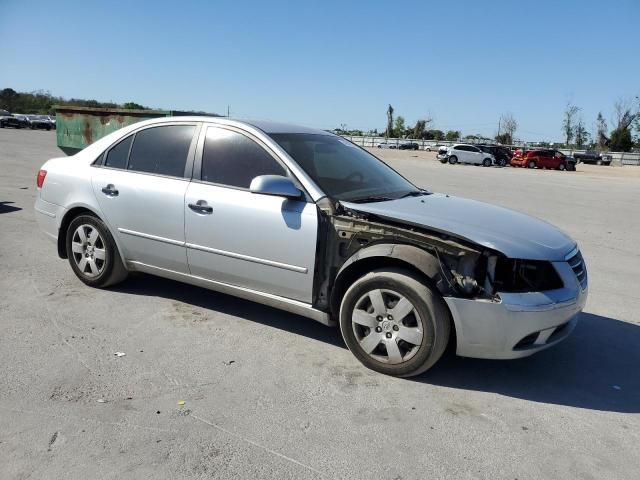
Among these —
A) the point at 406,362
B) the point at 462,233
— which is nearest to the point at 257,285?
the point at 406,362

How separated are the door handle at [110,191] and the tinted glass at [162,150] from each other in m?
0.22

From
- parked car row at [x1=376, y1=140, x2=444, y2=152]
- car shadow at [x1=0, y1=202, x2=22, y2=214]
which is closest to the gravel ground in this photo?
car shadow at [x1=0, y1=202, x2=22, y2=214]

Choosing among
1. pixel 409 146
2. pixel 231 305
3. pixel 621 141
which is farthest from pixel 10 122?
pixel 621 141

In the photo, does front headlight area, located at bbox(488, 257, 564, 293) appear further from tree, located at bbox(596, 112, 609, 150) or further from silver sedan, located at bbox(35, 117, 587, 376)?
tree, located at bbox(596, 112, 609, 150)

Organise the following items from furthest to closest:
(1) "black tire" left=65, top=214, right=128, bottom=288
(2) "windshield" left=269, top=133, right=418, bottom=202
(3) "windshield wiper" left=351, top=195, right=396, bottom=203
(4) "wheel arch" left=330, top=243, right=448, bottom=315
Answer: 1. (1) "black tire" left=65, top=214, right=128, bottom=288
2. (2) "windshield" left=269, top=133, right=418, bottom=202
3. (3) "windshield wiper" left=351, top=195, right=396, bottom=203
4. (4) "wheel arch" left=330, top=243, right=448, bottom=315

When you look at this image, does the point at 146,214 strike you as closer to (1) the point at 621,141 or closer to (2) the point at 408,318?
(2) the point at 408,318

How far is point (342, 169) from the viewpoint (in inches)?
179

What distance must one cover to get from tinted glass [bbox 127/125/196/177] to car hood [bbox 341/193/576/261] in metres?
1.56

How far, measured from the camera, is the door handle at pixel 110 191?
15.6 ft

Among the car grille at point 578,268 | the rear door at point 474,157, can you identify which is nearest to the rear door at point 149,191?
the car grille at point 578,268

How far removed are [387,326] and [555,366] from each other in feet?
4.38

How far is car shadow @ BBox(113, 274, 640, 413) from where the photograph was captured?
139 inches

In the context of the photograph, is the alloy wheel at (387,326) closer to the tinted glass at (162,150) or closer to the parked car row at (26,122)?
the tinted glass at (162,150)

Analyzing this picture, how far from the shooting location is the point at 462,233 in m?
3.46
